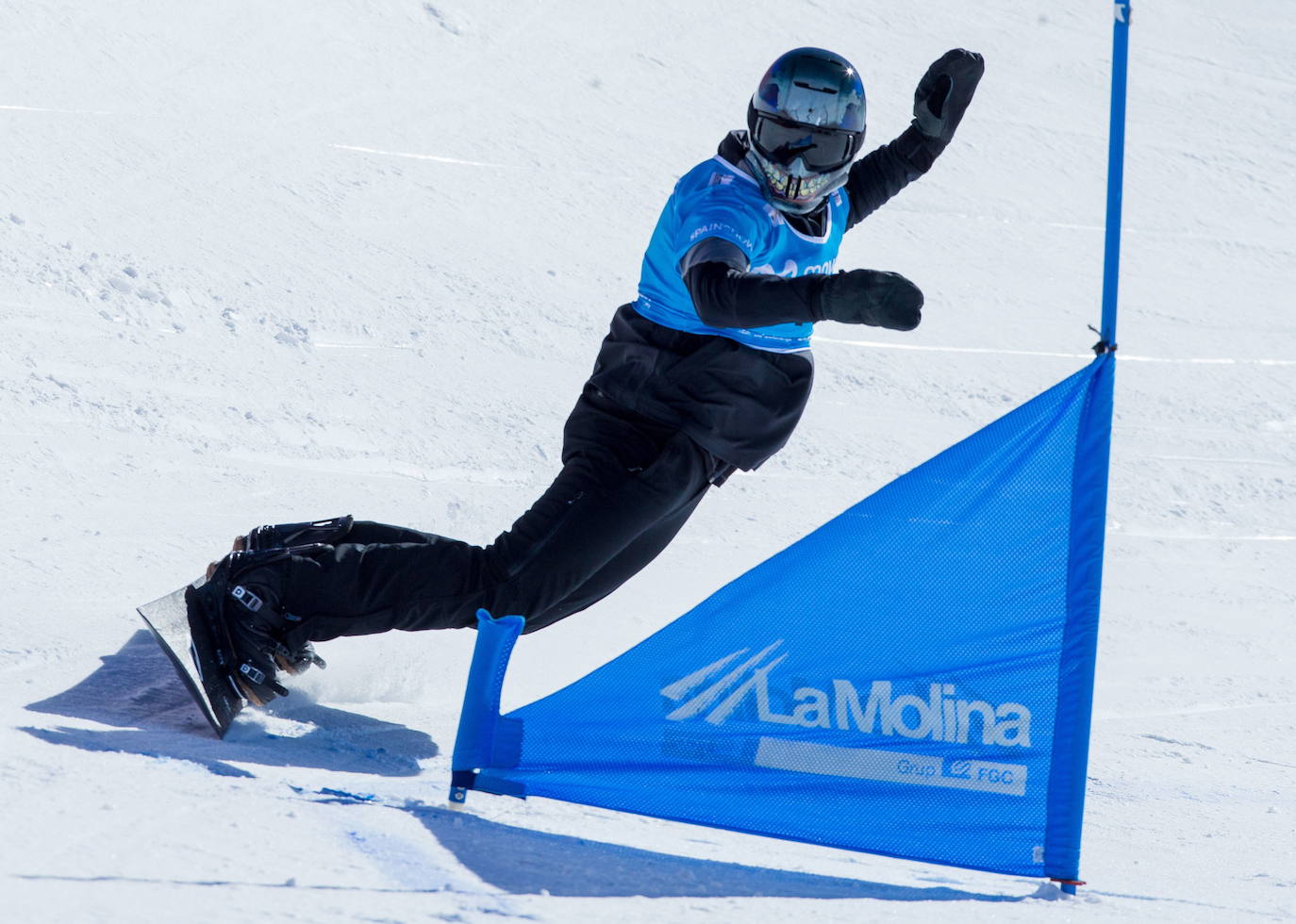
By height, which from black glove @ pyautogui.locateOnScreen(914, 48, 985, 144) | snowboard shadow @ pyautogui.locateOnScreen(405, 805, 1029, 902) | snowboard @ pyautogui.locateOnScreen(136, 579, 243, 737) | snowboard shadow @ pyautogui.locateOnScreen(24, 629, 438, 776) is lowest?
snowboard shadow @ pyautogui.locateOnScreen(405, 805, 1029, 902)

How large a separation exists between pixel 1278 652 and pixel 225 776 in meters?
3.42

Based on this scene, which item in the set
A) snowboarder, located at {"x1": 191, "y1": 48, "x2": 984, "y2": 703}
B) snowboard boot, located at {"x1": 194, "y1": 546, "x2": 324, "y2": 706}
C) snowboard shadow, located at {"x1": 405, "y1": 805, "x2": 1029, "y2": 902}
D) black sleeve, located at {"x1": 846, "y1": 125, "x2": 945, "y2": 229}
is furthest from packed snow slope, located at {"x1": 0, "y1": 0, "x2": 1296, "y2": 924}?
black sleeve, located at {"x1": 846, "y1": 125, "x2": 945, "y2": 229}

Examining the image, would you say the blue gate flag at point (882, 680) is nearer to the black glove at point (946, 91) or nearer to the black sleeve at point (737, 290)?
the black sleeve at point (737, 290)

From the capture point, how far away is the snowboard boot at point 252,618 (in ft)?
9.36

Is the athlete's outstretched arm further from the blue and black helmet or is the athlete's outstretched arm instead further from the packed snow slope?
the packed snow slope

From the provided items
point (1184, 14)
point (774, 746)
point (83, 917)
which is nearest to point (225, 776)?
point (83, 917)

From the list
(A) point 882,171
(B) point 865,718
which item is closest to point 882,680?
(B) point 865,718

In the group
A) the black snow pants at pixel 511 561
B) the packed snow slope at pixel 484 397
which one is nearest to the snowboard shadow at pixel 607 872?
the packed snow slope at pixel 484 397

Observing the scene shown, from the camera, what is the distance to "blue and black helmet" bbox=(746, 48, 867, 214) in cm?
293

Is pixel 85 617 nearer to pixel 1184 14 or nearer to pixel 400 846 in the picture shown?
pixel 400 846

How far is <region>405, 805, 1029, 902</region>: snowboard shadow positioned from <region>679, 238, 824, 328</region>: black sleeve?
3.01ft

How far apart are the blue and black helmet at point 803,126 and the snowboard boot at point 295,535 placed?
3.55 feet

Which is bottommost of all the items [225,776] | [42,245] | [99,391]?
[225,776]

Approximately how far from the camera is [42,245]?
522cm
